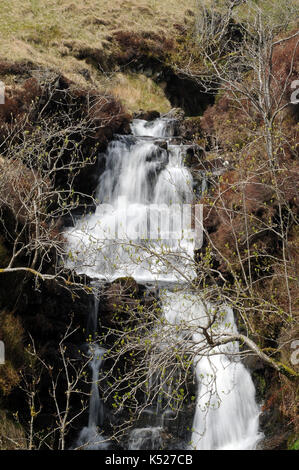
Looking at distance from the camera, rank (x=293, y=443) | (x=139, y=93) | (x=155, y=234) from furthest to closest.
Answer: (x=139, y=93) < (x=155, y=234) < (x=293, y=443)

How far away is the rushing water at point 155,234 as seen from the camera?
31.0ft

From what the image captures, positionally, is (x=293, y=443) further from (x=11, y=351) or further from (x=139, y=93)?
(x=139, y=93)

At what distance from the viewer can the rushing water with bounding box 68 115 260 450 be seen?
31.0 ft

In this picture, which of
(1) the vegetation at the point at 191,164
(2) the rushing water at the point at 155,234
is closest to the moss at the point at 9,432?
(1) the vegetation at the point at 191,164

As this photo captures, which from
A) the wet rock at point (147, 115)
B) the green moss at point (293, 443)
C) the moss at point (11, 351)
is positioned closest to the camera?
the green moss at point (293, 443)

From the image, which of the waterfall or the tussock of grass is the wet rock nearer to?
the tussock of grass

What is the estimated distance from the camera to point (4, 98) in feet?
49.7

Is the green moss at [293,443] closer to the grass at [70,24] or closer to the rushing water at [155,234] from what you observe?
the rushing water at [155,234]

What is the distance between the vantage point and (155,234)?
14797 mm

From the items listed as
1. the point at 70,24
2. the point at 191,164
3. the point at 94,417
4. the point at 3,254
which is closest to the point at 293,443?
the point at 94,417

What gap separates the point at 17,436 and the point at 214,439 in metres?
4.44

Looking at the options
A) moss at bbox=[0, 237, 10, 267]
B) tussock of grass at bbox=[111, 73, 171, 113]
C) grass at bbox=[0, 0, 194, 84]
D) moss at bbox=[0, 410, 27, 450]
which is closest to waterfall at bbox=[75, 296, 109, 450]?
moss at bbox=[0, 410, 27, 450]

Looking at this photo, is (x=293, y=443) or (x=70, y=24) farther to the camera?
(x=70, y=24)

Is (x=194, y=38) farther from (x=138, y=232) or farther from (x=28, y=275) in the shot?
(x=28, y=275)
